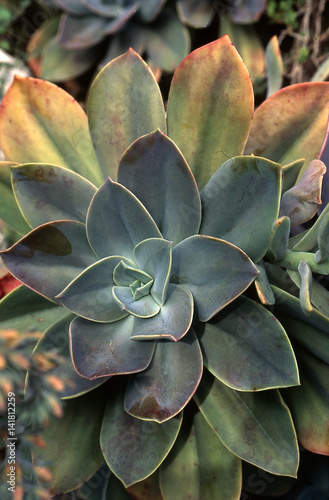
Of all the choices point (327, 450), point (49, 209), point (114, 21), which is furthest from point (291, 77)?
point (327, 450)

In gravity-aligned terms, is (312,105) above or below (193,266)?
above

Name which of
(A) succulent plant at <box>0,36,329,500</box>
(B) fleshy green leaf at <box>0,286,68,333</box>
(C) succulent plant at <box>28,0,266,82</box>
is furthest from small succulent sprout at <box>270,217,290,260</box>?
(C) succulent plant at <box>28,0,266,82</box>

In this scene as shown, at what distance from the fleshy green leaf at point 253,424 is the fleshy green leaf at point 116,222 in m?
0.24

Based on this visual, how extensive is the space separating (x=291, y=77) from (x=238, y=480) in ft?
4.05

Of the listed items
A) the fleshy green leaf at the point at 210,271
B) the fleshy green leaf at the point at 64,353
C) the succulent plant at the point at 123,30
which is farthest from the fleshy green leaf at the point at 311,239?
the succulent plant at the point at 123,30

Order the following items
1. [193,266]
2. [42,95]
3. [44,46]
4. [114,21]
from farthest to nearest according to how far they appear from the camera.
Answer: [44,46] → [114,21] → [42,95] → [193,266]

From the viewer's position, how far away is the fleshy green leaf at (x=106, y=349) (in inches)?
26.2

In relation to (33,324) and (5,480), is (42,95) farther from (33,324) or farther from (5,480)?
(5,480)

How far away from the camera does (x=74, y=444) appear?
0.75m

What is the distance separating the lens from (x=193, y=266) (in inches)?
27.8

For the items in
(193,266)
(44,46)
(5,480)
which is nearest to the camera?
(5,480)

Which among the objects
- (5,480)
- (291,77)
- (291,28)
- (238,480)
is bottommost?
(238,480)

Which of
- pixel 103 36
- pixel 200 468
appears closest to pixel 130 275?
pixel 200 468

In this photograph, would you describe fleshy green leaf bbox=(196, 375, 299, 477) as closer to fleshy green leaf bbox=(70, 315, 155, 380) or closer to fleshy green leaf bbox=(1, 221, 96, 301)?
fleshy green leaf bbox=(70, 315, 155, 380)
